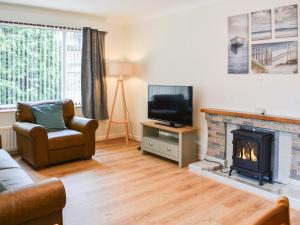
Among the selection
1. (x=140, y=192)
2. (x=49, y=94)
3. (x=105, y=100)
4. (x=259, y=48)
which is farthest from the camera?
(x=105, y=100)

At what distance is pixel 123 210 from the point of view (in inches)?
113

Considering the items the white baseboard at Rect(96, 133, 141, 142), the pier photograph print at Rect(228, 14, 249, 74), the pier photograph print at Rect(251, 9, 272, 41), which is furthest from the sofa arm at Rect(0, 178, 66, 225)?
the white baseboard at Rect(96, 133, 141, 142)

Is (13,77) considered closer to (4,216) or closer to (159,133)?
(159,133)

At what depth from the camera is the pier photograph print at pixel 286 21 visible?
3.27 meters

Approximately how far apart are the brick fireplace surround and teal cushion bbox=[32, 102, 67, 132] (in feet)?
7.39

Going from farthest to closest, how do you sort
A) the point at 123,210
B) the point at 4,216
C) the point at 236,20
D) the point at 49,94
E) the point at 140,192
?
1. the point at 49,94
2. the point at 236,20
3. the point at 140,192
4. the point at 123,210
5. the point at 4,216

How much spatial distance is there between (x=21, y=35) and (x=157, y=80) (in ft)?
7.97

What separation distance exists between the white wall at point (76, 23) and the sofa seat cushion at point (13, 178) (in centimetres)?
231

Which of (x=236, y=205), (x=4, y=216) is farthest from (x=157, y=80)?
(x=4, y=216)

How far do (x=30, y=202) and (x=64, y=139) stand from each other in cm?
245

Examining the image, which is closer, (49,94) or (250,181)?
(250,181)

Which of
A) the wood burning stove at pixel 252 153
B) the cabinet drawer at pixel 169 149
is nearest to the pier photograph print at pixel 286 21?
the wood burning stove at pixel 252 153

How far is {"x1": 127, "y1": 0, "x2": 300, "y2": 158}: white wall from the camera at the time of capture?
3520 millimetres

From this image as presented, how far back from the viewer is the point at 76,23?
17.5 ft
